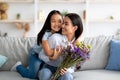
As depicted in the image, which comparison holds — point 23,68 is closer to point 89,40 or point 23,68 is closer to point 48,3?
point 89,40

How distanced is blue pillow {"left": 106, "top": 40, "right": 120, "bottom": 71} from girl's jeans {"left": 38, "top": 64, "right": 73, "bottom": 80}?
59 cm

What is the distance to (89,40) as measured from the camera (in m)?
2.89

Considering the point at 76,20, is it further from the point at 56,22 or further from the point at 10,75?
the point at 10,75

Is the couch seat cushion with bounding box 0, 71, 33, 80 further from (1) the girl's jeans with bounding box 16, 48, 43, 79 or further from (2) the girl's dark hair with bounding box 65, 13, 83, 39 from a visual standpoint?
(2) the girl's dark hair with bounding box 65, 13, 83, 39

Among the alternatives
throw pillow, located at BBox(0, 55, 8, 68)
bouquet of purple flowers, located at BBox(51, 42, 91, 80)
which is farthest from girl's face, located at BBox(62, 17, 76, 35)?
throw pillow, located at BBox(0, 55, 8, 68)

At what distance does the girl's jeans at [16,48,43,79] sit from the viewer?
2504 mm

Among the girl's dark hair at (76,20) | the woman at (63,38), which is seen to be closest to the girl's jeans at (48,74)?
the woman at (63,38)

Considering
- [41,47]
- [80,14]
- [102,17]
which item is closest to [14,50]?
[41,47]

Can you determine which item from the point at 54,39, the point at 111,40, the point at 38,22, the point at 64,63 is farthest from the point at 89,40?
the point at 38,22

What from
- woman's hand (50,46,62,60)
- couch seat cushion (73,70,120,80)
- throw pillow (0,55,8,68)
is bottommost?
couch seat cushion (73,70,120,80)

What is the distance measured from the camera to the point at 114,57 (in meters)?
2.73

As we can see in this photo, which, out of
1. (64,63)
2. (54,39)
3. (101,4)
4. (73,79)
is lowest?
(73,79)

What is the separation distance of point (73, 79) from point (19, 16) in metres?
3.00

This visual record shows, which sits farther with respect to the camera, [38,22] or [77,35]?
[38,22]
